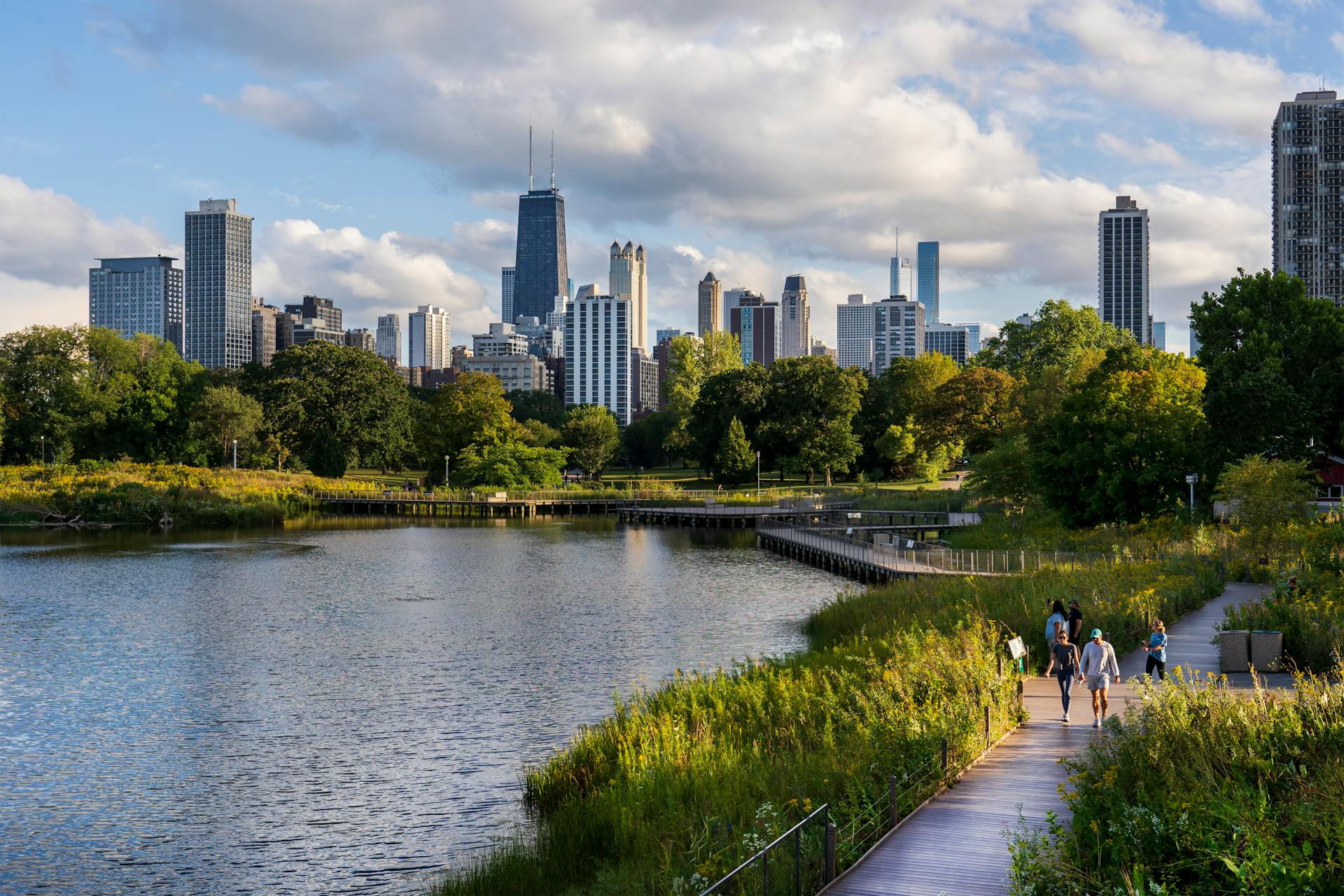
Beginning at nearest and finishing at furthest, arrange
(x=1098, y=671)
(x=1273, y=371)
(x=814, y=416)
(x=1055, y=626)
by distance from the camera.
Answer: (x=1098, y=671)
(x=1055, y=626)
(x=1273, y=371)
(x=814, y=416)

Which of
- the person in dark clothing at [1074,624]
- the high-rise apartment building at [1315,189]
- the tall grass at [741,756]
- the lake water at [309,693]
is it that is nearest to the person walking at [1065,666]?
the tall grass at [741,756]

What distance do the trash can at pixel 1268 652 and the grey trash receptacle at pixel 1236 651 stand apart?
0.15 m

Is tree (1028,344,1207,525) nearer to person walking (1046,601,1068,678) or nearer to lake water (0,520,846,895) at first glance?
lake water (0,520,846,895)

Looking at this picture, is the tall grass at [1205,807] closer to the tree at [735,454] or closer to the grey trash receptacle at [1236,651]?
the grey trash receptacle at [1236,651]

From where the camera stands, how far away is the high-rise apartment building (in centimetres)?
16425

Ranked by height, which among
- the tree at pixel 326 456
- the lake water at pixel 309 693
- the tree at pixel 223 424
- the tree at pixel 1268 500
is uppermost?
the tree at pixel 223 424

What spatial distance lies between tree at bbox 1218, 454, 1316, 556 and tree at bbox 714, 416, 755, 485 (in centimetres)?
6613

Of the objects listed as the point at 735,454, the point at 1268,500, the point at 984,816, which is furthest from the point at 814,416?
the point at 984,816

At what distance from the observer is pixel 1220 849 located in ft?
36.6

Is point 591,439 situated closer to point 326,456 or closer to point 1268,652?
point 326,456

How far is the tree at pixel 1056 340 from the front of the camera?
10531cm

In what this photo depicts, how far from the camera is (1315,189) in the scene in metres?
164

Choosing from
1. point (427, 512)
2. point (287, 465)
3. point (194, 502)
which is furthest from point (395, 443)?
point (194, 502)

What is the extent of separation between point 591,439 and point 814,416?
25.5 m
